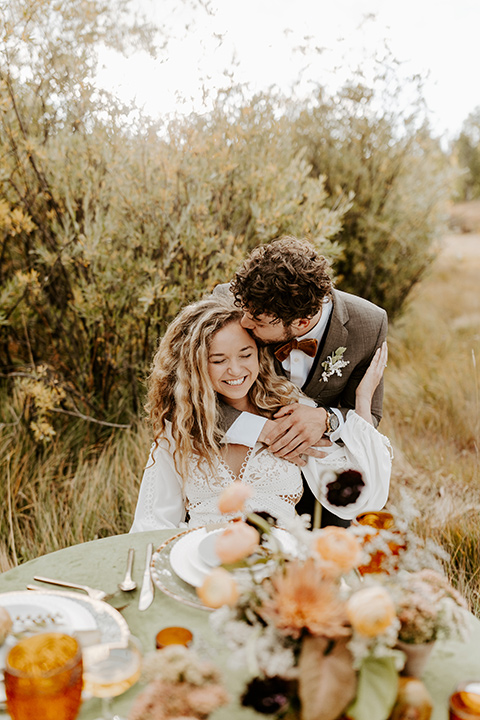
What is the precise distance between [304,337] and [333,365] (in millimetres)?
211

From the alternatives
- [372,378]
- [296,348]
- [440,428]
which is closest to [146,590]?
[296,348]

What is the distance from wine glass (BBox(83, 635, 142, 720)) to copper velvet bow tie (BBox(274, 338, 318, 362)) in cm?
159

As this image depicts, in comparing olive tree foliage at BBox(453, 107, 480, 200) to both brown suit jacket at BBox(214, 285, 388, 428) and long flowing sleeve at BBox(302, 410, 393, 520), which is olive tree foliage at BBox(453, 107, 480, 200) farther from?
long flowing sleeve at BBox(302, 410, 393, 520)

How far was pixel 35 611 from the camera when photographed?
49.2 inches

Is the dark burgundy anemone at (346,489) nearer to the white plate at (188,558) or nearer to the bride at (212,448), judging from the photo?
the bride at (212,448)

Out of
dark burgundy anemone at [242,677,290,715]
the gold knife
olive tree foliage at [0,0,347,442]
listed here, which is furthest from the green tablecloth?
olive tree foliage at [0,0,347,442]

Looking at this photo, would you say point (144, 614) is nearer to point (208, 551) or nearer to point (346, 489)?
point (208, 551)

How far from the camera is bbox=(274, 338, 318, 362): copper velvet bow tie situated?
2527 millimetres

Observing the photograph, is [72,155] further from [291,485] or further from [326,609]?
[326,609]

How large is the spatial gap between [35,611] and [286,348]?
1.58m

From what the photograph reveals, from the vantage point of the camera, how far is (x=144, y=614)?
129cm

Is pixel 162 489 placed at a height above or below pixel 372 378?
below

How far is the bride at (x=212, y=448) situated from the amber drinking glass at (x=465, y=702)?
1.21m

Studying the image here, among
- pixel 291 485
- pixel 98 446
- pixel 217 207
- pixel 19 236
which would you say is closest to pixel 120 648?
pixel 291 485
